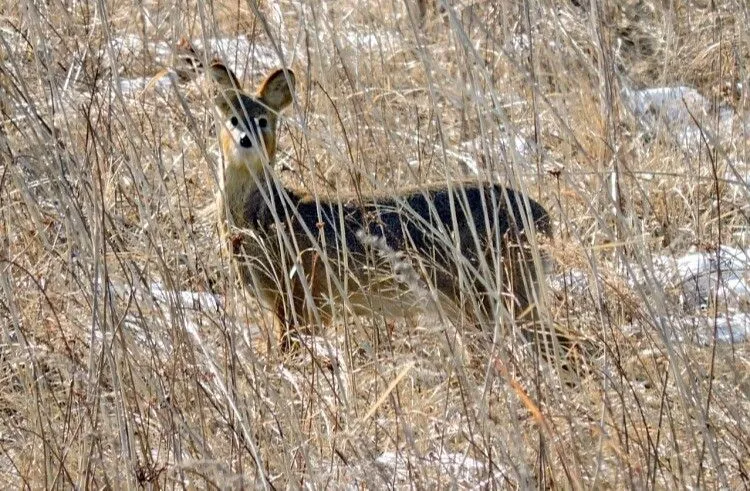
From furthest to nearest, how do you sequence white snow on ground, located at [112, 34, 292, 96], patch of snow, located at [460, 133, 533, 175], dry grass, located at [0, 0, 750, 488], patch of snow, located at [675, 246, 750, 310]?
white snow on ground, located at [112, 34, 292, 96]
patch of snow, located at [675, 246, 750, 310]
patch of snow, located at [460, 133, 533, 175]
dry grass, located at [0, 0, 750, 488]

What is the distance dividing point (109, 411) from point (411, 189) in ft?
4.22

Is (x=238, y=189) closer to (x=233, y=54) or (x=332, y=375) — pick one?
(x=233, y=54)

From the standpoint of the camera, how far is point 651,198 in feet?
16.9

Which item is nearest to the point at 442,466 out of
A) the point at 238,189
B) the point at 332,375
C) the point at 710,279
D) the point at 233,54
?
the point at 332,375

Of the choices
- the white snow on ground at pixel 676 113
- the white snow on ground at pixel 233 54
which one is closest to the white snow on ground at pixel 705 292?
the white snow on ground at pixel 676 113

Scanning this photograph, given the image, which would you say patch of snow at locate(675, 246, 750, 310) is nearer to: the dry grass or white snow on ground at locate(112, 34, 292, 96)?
the dry grass

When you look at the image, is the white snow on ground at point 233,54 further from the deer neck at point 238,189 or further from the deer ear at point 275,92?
the deer ear at point 275,92

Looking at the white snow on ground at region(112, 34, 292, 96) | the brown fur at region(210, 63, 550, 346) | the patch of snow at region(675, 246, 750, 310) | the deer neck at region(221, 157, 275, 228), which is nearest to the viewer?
the patch of snow at region(675, 246, 750, 310)

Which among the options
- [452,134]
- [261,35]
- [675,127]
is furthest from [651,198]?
[261,35]

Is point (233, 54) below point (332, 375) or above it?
above

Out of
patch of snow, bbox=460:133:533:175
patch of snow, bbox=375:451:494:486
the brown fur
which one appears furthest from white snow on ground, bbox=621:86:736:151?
patch of snow, bbox=375:451:494:486

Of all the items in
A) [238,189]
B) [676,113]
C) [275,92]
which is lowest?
[676,113]

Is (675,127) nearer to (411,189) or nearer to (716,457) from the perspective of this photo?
(411,189)

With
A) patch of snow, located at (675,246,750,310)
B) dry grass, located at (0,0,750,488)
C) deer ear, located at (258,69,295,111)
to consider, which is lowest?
patch of snow, located at (675,246,750,310)
